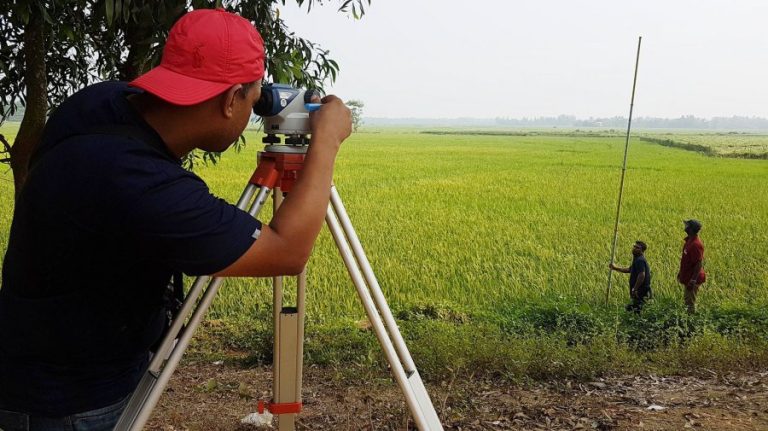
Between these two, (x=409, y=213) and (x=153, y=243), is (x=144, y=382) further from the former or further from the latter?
(x=409, y=213)

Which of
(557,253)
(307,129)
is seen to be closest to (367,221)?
(557,253)

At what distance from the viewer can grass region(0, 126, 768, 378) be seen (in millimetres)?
4500

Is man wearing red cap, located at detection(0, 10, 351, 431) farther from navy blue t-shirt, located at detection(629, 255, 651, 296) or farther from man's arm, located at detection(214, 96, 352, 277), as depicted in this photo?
navy blue t-shirt, located at detection(629, 255, 651, 296)

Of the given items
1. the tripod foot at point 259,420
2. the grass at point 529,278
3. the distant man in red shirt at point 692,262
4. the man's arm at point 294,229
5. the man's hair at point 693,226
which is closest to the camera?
the man's arm at point 294,229

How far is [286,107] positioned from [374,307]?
598mm

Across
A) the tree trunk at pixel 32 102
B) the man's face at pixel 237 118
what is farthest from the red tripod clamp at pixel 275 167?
the tree trunk at pixel 32 102

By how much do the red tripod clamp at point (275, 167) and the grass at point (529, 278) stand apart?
2592 mm

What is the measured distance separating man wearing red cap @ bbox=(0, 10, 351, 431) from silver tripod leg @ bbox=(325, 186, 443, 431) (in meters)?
0.45

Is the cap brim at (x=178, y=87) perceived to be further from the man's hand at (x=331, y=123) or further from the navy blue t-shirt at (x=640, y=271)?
the navy blue t-shirt at (x=640, y=271)

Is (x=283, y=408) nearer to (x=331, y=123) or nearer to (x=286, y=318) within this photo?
(x=286, y=318)

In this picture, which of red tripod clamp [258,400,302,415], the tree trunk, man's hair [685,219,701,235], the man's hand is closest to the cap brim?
A: the man's hand

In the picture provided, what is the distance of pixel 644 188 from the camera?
12.1m

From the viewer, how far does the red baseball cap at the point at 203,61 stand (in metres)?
1.21

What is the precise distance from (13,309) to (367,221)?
325 inches
